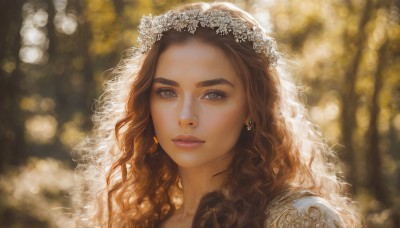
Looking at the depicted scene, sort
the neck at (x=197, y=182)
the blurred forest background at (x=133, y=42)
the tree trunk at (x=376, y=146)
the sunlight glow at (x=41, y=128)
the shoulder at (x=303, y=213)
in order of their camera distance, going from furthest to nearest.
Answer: the sunlight glow at (x=41, y=128) → the tree trunk at (x=376, y=146) → the blurred forest background at (x=133, y=42) → the neck at (x=197, y=182) → the shoulder at (x=303, y=213)

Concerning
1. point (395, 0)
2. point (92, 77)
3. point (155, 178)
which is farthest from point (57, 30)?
point (155, 178)

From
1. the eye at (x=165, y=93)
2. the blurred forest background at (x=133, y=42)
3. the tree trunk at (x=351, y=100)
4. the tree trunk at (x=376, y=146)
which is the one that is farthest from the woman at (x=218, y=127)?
the tree trunk at (x=351, y=100)

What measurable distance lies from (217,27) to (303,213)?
1.00 m

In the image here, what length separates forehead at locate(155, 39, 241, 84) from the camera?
9.00 feet

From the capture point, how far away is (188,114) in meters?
2.69

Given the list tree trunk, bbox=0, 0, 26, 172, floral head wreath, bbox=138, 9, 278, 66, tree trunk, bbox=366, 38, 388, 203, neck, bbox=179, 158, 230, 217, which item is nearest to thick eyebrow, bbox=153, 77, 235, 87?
floral head wreath, bbox=138, 9, 278, 66

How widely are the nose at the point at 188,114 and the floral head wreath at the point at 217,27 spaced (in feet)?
1.18

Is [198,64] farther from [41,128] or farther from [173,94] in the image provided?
[41,128]

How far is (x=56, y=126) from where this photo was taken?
17.3 metres

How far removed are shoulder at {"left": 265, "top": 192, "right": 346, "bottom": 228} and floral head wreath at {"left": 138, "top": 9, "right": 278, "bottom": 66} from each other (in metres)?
0.75

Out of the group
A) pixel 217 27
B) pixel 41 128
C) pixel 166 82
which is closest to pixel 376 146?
pixel 217 27

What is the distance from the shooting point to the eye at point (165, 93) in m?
2.83

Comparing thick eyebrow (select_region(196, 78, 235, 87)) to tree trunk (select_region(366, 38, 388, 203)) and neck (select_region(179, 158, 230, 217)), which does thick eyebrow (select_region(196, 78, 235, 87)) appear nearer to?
neck (select_region(179, 158, 230, 217))

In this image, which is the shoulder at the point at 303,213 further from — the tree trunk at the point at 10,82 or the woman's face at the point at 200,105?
the tree trunk at the point at 10,82
